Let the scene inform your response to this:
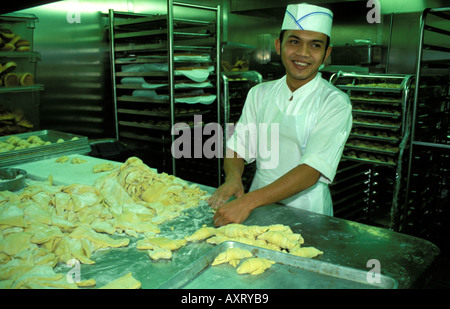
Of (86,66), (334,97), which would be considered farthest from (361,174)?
(86,66)

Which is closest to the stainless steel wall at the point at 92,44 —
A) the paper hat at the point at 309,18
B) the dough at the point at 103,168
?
the paper hat at the point at 309,18

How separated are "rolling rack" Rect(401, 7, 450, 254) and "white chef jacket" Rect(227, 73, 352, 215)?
5.39ft

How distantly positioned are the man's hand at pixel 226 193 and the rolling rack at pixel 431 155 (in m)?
2.17

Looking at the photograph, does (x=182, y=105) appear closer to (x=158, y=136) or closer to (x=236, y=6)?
(x=158, y=136)

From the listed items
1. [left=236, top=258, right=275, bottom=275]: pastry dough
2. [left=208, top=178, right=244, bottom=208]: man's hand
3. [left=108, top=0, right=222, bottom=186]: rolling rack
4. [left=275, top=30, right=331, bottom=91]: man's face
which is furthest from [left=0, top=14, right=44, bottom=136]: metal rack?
[left=236, top=258, right=275, bottom=275]: pastry dough

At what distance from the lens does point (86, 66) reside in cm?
437

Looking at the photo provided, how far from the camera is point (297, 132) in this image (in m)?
2.14

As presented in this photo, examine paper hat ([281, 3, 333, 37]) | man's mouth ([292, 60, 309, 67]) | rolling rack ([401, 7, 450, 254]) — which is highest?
paper hat ([281, 3, 333, 37])

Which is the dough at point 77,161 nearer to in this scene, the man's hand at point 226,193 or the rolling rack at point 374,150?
the man's hand at point 226,193

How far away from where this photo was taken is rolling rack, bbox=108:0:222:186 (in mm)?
3945

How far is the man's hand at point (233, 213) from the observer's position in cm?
155

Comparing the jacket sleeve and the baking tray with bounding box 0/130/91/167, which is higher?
the jacket sleeve

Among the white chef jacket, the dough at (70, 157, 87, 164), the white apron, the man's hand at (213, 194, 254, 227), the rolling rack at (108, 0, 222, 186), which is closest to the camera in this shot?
the man's hand at (213, 194, 254, 227)

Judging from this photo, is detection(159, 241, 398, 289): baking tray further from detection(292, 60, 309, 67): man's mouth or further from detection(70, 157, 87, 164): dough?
detection(70, 157, 87, 164): dough
